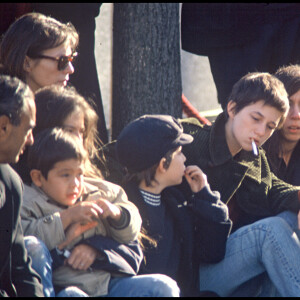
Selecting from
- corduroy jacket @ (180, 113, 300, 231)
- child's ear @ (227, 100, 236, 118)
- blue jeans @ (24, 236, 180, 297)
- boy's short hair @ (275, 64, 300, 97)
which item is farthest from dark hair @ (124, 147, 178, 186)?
boy's short hair @ (275, 64, 300, 97)

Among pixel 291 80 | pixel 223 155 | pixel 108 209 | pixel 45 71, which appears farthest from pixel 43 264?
pixel 291 80

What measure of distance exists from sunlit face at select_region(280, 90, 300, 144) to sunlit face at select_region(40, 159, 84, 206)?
1.63m

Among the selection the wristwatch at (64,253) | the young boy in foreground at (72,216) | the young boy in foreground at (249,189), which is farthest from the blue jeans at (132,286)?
the young boy in foreground at (249,189)

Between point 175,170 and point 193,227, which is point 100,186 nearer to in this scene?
point 175,170

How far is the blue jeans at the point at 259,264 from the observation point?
11.6 ft

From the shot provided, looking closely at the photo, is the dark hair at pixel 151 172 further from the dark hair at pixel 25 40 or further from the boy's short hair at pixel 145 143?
the dark hair at pixel 25 40

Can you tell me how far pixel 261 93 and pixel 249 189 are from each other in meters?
0.49

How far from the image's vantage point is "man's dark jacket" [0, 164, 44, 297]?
273cm

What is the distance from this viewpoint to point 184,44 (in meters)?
4.98

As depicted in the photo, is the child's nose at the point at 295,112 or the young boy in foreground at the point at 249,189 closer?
the young boy in foreground at the point at 249,189

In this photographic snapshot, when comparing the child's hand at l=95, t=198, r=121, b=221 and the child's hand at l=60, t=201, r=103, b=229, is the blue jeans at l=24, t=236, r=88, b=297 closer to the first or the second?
the child's hand at l=60, t=201, r=103, b=229

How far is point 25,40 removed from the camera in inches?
146

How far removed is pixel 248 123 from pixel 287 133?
0.57 m

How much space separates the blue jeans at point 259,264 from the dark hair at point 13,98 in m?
1.29
